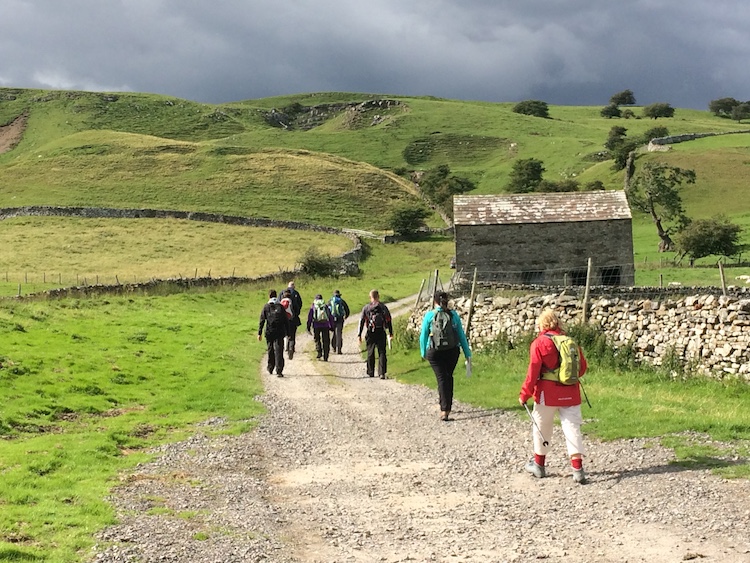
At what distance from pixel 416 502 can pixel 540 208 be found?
2952 centimetres

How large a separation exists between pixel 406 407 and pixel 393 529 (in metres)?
7.61

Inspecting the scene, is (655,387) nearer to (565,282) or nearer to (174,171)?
(565,282)

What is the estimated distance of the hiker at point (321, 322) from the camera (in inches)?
904

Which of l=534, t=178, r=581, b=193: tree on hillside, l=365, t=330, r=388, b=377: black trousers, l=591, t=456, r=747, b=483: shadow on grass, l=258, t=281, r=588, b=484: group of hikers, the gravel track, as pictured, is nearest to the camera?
the gravel track

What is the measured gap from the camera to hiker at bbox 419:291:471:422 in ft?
46.0

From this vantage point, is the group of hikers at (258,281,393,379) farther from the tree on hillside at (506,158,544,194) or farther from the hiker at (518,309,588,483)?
the tree on hillside at (506,158,544,194)

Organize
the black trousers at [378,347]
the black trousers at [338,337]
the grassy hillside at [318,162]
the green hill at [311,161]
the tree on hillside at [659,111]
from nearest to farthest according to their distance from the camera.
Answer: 1. the black trousers at [378,347]
2. the black trousers at [338,337]
3. the grassy hillside at [318,162]
4. the green hill at [311,161]
5. the tree on hillside at [659,111]

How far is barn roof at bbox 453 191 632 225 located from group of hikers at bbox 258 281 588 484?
13.5m

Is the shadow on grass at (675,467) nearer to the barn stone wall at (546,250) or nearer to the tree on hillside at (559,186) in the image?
the barn stone wall at (546,250)

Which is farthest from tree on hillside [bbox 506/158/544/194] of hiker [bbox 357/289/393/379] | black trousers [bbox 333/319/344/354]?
hiker [bbox 357/289/393/379]

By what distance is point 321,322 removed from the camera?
2303cm

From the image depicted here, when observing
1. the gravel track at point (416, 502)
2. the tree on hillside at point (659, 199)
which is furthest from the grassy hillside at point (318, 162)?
the gravel track at point (416, 502)

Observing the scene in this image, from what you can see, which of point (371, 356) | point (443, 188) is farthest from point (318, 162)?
point (371, 356)

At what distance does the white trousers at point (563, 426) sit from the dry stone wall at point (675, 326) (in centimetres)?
735
